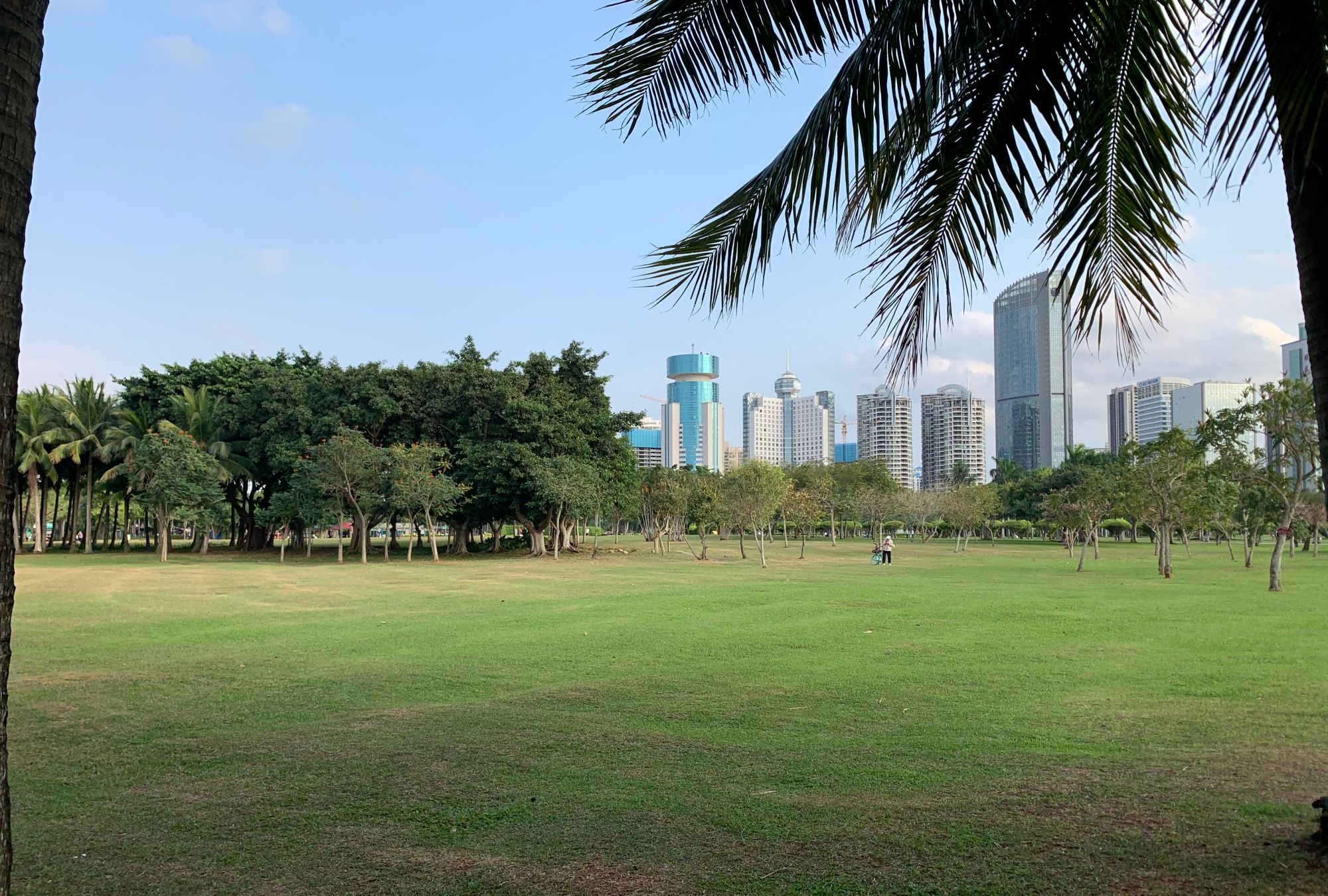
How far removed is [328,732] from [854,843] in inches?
179

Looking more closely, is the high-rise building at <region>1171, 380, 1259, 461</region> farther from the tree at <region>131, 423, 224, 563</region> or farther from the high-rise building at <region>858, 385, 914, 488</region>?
the high-rise building at <region>858, 385, 914, 488</region>

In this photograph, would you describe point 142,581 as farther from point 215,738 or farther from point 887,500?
point 887,500

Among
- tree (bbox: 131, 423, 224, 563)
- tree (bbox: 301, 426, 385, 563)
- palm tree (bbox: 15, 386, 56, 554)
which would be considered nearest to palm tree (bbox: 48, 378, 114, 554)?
palm tree (bbox: 15, 386, 56, 554)

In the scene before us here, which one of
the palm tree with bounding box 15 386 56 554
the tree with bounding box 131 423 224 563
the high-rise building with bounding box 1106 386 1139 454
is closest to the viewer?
the high-rise building with bounding box 1106 386 1139 454

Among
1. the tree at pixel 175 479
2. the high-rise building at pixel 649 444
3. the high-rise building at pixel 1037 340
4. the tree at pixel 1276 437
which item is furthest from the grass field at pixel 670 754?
the high-rise building at pixel 649 444

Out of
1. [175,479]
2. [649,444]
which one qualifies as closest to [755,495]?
[175,479]

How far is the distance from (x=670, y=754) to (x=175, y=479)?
115 feet

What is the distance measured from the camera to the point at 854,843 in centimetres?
449

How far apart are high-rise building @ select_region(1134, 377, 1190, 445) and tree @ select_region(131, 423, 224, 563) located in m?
35.0

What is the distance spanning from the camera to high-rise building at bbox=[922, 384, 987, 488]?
293 feet

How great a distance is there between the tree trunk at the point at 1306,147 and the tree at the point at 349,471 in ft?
111

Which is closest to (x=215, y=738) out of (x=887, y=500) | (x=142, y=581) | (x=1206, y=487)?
(x=142, y=581)

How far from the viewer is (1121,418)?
46.6 metres

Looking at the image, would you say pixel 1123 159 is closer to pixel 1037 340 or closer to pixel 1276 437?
pixel 1037 340
